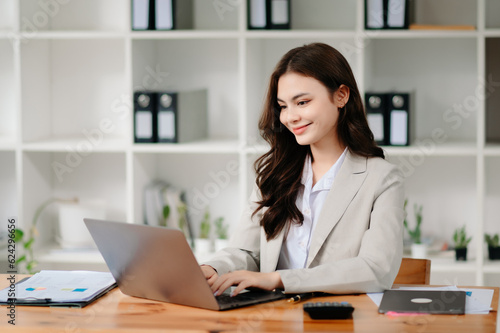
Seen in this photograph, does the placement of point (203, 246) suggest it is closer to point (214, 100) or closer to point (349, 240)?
point (214, 100)

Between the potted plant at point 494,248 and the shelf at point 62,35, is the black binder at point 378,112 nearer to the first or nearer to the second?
the potted plant at point 494,248

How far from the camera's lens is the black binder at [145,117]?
10.8 feet

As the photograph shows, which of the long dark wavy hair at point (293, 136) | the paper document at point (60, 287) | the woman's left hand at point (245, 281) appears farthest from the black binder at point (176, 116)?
the woman's left hand at point (245, 281)

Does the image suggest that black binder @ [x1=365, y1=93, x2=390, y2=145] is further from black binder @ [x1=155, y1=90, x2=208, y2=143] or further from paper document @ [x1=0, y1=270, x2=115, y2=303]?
paper document @ [x1=0, y1=270, x2=115, y2=303]

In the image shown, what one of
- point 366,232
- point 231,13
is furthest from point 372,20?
point 366,232

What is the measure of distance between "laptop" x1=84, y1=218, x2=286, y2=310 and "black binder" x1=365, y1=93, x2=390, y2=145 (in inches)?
64.7

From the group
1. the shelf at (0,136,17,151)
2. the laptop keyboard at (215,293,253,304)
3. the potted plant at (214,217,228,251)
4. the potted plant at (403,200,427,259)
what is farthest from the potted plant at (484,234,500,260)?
the shelf at (0,136,17,151)

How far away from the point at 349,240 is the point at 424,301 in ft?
1.24

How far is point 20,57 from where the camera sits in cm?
337

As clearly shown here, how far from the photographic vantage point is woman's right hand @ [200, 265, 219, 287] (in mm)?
1710

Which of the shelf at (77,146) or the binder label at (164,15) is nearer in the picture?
the binder label at (164,15)

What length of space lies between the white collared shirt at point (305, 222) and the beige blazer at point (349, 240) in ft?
0.19

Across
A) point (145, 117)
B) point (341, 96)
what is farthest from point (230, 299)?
point (145, 117)

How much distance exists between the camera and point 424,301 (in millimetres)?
1571
